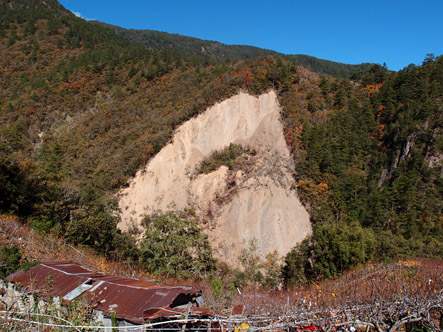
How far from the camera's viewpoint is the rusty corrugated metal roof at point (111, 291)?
15.0 feet

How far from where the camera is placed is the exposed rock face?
23.5 metres

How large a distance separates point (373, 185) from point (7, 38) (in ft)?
276

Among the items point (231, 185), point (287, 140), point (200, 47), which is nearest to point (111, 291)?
point (231, 185)

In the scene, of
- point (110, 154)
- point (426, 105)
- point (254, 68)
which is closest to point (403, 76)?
point (426, 105)

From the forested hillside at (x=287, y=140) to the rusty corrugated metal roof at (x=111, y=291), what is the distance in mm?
7474

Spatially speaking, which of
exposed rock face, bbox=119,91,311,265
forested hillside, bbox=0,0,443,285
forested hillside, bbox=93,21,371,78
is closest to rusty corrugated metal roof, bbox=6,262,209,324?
forested hillside, bbox=0,0,443,285

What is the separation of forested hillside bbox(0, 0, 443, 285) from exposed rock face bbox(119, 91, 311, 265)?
1.32 meters

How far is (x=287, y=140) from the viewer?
2803 centimetres

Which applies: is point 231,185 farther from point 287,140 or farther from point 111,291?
point 111,291

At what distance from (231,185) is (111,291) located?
20348 mm

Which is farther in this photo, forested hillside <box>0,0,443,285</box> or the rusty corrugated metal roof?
forested hillside <box>0,0,443,285</box>

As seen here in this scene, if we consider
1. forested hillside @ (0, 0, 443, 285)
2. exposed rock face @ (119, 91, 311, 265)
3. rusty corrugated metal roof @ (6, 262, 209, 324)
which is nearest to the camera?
rusty corrugated metal roof @ (6, 262, 209, 324)

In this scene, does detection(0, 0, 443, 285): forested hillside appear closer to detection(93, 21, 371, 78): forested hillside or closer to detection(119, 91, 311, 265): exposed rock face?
detection(119, 91, 311, 265): exposed rock face

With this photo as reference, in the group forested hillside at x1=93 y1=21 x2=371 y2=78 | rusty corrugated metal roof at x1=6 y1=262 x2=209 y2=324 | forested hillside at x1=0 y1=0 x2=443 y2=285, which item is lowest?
rusty corrugated metal roof at x1=6 y1=262 x2=209 y2=324
